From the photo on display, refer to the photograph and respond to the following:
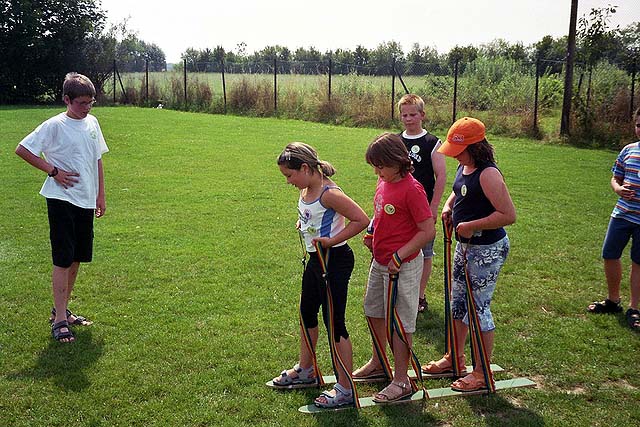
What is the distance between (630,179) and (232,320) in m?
3.92

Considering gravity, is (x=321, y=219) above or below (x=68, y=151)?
below

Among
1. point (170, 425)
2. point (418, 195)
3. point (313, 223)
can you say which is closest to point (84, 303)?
point (170, 425)

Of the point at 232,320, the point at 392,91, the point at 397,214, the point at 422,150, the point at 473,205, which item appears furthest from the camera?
the point at 392,91

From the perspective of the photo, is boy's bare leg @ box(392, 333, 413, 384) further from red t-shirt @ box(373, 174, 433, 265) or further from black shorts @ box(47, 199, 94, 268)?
black shorts @ box(47, 199, 94, 268)

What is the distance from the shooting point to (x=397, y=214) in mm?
3971

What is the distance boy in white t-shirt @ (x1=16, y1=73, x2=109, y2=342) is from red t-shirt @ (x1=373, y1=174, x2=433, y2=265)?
8.49 ft

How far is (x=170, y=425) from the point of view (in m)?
3.85

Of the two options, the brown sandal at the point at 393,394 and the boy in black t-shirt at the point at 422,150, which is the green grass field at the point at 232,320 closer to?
the brown sandal at the point at 393,394

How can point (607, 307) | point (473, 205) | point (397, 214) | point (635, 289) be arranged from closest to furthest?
point (397, 214) < point (473, 205) < point (635, 289) < point (607, 307)

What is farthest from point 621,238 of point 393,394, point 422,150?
point 393,394

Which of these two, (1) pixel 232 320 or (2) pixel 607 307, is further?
(2) pixel 607 307

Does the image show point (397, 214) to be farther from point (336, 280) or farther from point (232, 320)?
point (232, 320)


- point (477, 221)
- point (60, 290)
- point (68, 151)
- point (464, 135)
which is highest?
point (464, 135)

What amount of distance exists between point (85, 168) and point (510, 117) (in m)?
17.9
